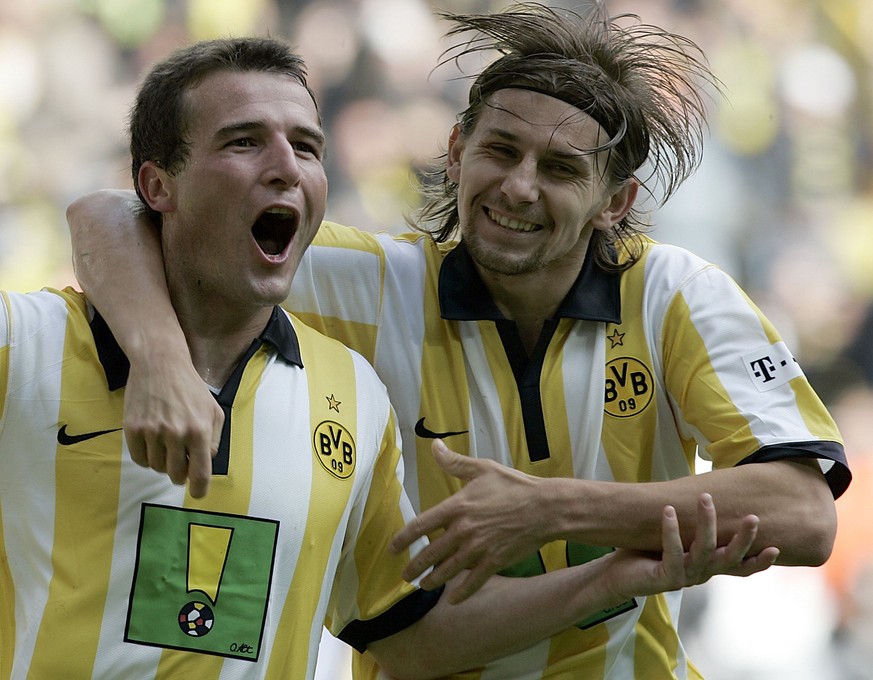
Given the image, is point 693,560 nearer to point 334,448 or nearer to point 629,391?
point 629,391

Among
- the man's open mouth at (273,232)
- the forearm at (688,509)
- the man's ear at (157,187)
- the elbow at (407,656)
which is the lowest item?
the elbow at (407,656)

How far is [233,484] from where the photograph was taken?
196 cm

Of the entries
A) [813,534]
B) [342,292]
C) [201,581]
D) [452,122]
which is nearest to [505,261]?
[342,292]

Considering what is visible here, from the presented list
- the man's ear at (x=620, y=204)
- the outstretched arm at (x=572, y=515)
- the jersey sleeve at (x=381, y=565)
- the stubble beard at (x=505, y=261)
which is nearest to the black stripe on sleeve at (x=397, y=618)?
the jersey sleeve at (x=381, y=565)

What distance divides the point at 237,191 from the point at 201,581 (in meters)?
0.65

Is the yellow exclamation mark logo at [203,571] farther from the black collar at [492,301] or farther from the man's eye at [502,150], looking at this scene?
the man's eye at [502,150]

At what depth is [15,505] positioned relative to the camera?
1.90 m

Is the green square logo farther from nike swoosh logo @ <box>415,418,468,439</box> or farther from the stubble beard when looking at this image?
the stubble beard

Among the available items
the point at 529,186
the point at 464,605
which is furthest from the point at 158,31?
the point at 464,605

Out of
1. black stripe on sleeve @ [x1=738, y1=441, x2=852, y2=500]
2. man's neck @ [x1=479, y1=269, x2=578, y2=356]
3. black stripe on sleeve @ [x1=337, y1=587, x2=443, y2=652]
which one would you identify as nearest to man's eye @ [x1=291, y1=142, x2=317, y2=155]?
man's neck @ [x1=479, y1=269, x2=578, y2=356]

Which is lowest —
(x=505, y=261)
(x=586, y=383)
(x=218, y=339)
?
(x=586, y=383)

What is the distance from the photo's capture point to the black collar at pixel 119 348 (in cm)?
193

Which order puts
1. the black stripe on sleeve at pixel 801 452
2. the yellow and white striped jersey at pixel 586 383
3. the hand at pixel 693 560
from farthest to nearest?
the yellow and white striped jersey at pixel 586 383 < the black stripe on sleeve at pixel 801 452 < the hand at pixel 693 560

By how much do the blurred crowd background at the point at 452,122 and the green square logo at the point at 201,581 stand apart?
10.6ft
